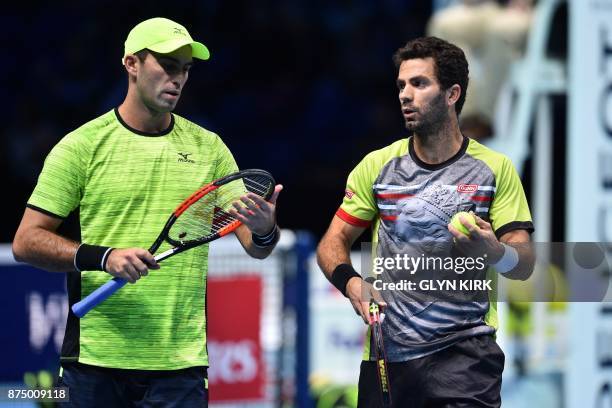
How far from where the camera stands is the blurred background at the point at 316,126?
9383 mm

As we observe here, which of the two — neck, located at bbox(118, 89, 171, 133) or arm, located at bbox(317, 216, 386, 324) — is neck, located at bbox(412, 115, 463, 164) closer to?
arm, located at bbox(317, 216, 386, 324)

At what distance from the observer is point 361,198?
607cm

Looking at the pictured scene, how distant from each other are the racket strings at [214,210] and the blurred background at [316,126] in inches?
112

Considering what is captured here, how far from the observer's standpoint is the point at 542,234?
11.6m

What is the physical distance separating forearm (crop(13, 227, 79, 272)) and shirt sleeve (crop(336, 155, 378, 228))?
3.74 feet

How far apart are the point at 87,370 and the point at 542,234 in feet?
20.7

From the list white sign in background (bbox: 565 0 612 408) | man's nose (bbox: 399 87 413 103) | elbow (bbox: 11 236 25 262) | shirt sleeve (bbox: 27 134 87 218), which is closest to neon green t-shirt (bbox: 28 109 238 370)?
shirt sleeve (bbox: 27 134 87 218)

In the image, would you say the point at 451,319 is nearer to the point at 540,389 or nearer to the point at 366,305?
the point at 366,305

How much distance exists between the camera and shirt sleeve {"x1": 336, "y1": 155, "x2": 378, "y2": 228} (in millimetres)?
6055

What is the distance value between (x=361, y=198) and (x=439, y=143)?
1.31ft

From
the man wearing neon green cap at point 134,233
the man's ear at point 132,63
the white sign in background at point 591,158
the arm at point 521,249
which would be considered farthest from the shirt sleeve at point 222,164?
the white sign in background at point 591,158

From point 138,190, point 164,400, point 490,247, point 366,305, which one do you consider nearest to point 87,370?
point 164,400

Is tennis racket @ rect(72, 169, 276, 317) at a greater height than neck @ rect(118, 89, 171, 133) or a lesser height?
lesser

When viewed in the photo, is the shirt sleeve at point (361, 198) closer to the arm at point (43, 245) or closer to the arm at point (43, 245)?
the arm at point (43, 245)
